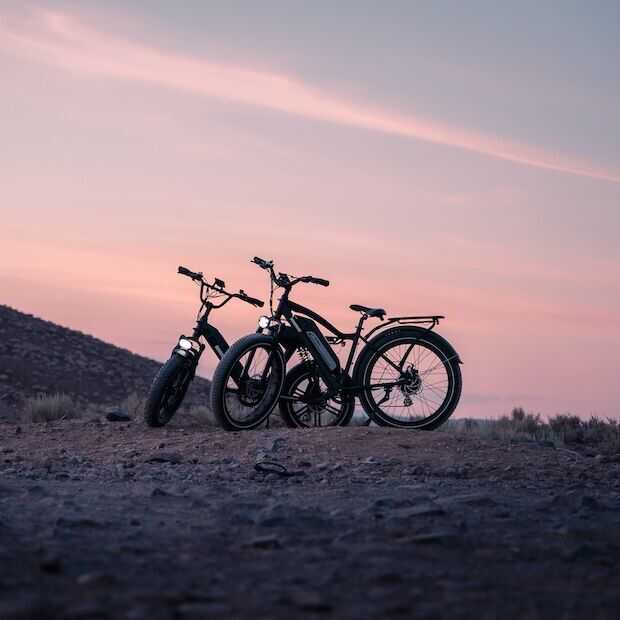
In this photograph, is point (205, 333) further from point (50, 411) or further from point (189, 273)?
point (50, 411)

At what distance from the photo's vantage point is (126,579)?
4336 mm

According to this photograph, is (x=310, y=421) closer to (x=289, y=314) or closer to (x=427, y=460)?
(x=289, y=314)

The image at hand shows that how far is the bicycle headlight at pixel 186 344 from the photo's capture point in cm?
1205

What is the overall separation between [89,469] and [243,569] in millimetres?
5074

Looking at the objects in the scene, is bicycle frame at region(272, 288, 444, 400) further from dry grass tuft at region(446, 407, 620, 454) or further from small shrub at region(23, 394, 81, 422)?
small shrub at region(23, 394, 81, 422)

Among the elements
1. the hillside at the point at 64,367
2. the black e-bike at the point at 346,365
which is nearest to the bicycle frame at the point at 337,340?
the black e-bike at the point at 346,365

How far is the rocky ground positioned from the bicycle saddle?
2223mm

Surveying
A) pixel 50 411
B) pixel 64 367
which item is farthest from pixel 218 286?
pixel 64 367

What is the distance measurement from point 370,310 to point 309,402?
1385mm

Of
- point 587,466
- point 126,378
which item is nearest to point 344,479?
point 587,466

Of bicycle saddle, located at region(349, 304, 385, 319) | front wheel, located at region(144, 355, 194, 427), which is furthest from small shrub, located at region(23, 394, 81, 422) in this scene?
bicycle saddle, located at region(349, 304, 385, 319)

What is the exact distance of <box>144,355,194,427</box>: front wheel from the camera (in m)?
12.1

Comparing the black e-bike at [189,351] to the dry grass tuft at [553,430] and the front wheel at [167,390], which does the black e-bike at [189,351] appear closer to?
the front wheel at [167,390]

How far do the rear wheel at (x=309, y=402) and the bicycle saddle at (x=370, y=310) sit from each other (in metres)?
0.90
